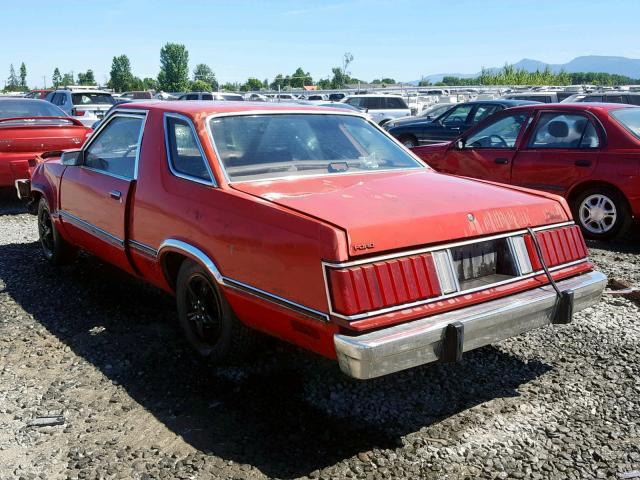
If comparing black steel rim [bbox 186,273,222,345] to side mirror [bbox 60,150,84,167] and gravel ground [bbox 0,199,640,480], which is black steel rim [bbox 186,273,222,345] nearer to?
gravel ground [bbox 0,199,640,480]

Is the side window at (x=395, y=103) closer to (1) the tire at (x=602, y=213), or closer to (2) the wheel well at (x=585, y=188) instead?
(2) the wheel well at (x=585, y=188)

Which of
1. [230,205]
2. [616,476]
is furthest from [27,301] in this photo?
[616,476]

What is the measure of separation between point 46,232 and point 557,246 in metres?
4.82

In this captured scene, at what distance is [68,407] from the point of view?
3.57m

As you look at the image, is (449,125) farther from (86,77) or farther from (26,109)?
(86,77)

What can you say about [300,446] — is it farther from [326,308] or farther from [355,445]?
[326,308]

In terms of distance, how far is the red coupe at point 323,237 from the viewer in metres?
3.05

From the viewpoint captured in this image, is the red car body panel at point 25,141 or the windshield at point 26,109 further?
the windshield at point 26,109

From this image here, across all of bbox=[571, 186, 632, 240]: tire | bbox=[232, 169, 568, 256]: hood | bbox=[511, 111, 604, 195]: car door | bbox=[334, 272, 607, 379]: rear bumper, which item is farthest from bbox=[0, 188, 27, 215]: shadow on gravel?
bbox=[334, 272, 607, 379]: rear bumper

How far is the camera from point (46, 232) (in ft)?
21.0

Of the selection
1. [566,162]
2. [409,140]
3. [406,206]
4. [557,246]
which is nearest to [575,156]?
[566,162]

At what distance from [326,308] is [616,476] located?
1.52 metres

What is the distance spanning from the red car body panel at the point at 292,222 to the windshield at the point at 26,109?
639 centimetres

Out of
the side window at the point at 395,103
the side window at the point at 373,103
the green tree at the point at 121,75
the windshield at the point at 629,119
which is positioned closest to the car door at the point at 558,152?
the windshield at the point at 629,119
